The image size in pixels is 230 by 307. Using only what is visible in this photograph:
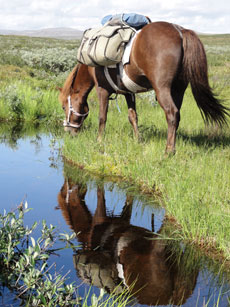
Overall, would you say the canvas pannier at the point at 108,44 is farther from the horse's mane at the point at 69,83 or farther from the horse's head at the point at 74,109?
the horse's head at the point at 74,109

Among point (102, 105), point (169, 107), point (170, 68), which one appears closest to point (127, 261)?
point (169, 107)

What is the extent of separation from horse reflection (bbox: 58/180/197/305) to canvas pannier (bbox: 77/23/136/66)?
2721 mm

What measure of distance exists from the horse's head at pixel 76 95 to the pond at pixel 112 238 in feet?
3.97

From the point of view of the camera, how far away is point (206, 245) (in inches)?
166

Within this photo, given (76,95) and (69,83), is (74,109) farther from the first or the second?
(69,83)

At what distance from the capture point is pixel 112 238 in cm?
447

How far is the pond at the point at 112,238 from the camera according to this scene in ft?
11.3

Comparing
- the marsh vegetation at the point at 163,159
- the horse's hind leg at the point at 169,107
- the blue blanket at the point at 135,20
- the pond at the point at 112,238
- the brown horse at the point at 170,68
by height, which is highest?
the blue blanket at the point at 135,20

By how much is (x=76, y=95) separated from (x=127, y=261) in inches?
199

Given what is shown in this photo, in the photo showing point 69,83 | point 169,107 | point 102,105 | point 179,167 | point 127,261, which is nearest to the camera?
point 127,261

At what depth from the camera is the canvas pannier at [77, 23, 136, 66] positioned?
22.1ft

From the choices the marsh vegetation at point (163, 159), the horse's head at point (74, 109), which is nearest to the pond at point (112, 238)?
the marsh vegetation at point (163, 159)

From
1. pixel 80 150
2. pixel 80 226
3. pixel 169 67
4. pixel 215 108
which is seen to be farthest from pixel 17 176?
pixel 215 108

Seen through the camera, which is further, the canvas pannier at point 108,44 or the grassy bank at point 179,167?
the canvas pannier at point 108,44
